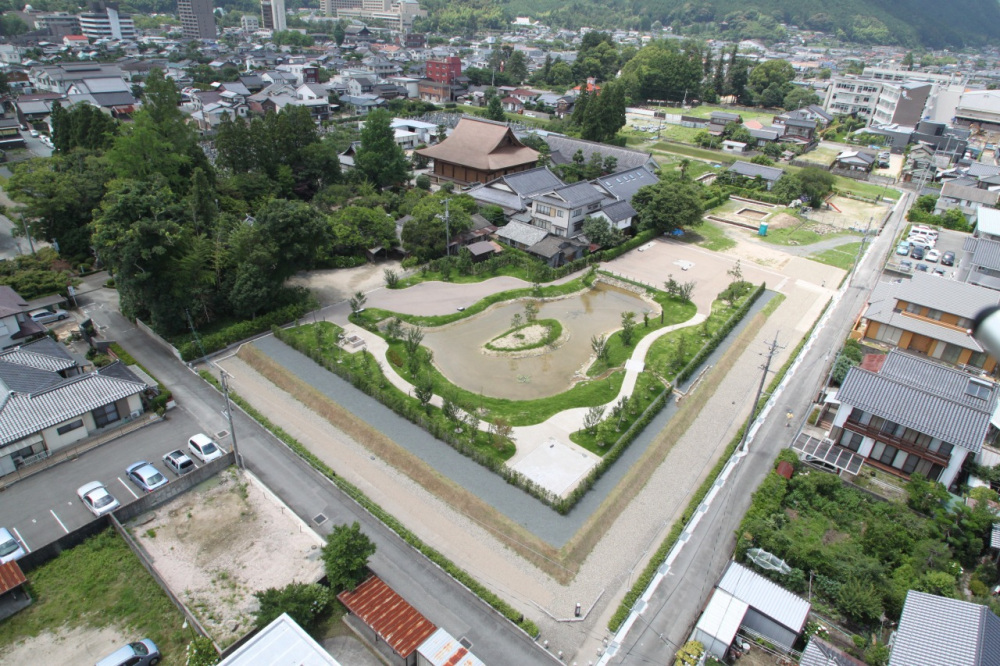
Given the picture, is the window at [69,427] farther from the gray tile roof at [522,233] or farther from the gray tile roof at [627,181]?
the gray tile roof at [627,181]

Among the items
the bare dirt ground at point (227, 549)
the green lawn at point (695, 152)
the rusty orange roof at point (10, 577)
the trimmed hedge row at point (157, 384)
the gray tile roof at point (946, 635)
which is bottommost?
the bare dirt ground at point (227, 549)

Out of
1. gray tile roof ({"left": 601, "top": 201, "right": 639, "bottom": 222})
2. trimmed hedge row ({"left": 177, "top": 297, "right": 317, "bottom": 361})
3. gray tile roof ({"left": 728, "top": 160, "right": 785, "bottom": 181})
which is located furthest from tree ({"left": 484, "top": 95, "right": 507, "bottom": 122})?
trimmed hedge row ({"left": 177, "top": 297, "right": 317, "bottom": 361})

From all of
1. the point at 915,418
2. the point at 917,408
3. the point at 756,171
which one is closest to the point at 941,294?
the point at 917,408

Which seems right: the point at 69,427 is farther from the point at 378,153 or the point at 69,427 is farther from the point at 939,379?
the point at 939,379

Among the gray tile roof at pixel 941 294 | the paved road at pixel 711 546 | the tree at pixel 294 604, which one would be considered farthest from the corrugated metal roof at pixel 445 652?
the gray tile roof at pixel 941 294

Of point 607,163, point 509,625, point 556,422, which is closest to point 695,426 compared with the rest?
point 556,422

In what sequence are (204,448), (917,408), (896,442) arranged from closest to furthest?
(917,408)
(896,442)
(204,448)

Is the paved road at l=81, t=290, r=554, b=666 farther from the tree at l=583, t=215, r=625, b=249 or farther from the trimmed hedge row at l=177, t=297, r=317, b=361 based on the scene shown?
the tree at l=583, t=215, r=625, b=249
